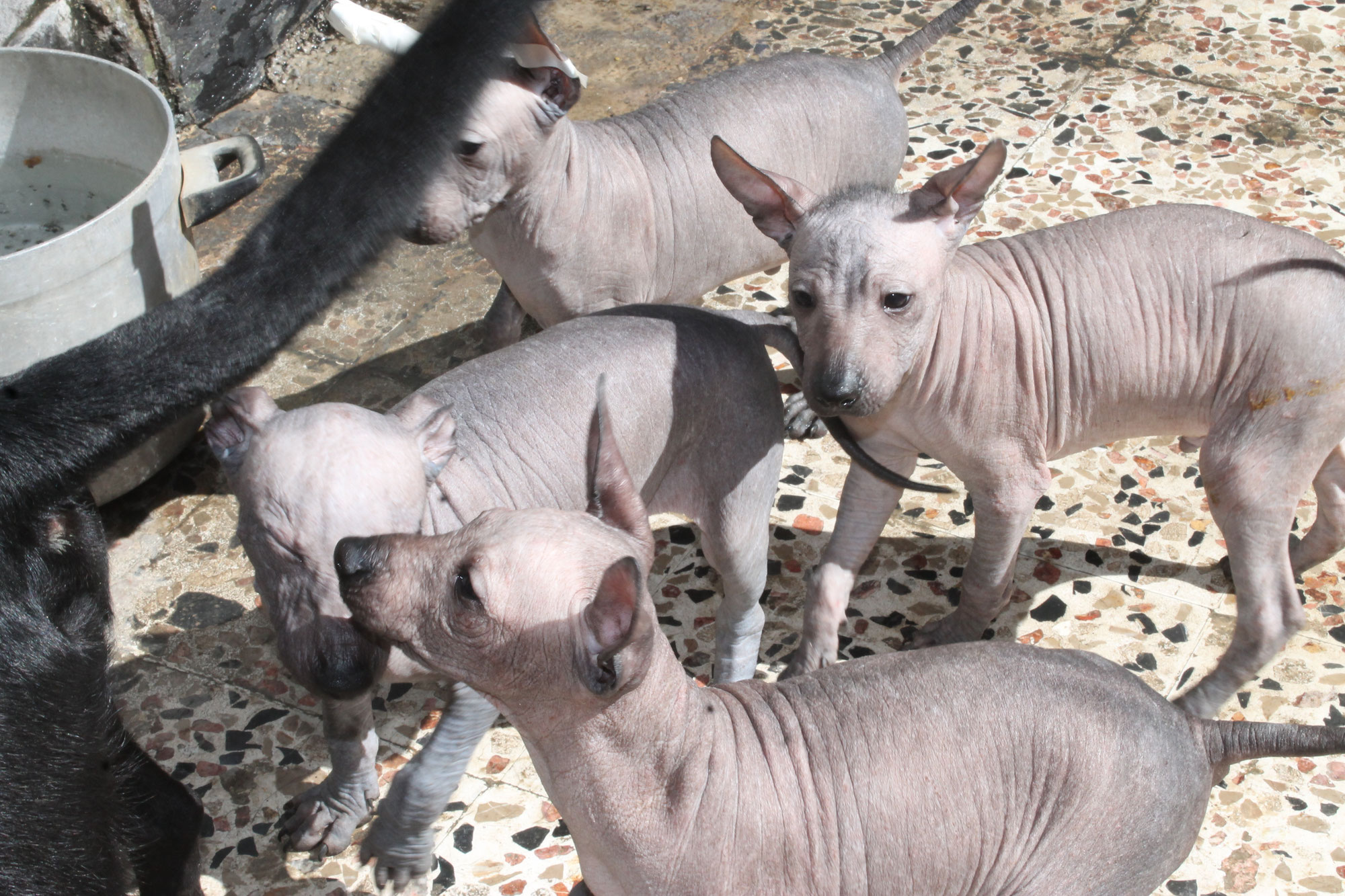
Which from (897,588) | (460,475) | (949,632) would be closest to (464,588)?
(460,475)

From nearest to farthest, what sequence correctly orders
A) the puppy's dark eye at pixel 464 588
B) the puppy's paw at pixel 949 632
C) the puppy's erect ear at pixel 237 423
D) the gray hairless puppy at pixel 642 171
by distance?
1. the puppy's dark eye at pixel 464 588
2. the puppy's erect ear at pixel 237 423
3. the puppy's paw at pixel 949 632
4. the gray hairless puppy at pixel 642 171

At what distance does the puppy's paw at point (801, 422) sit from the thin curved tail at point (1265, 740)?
1726 mm

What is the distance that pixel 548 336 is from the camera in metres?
2.79

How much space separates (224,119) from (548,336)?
116 inches

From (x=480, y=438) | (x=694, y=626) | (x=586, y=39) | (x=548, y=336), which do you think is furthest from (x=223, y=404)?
(x=586, y=39)

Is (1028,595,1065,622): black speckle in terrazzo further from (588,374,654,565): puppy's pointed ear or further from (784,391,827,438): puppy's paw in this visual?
(588,374,654,565): puppy's pointed ear

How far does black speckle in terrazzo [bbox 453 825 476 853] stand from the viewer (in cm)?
274

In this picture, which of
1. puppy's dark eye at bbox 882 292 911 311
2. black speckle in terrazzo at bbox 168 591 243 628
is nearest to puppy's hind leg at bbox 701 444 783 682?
puppy's dark eye at bbox 882 292 911 311

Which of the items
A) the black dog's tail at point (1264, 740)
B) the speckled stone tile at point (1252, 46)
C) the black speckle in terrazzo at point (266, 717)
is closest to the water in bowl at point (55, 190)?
the black speckle in terrazzo at point (266, 717)

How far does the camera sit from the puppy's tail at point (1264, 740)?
2.14 metres

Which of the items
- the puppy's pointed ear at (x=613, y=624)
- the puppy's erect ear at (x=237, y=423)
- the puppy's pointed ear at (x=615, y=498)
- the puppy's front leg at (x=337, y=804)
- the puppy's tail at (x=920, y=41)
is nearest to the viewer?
the puppy's pointed ear at (x=613, y=624)

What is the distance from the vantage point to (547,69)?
10.5 ft

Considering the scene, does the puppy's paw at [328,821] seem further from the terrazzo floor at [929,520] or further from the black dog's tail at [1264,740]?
the black dog's tail at [1264,740]

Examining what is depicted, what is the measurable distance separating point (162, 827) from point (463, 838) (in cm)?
67
